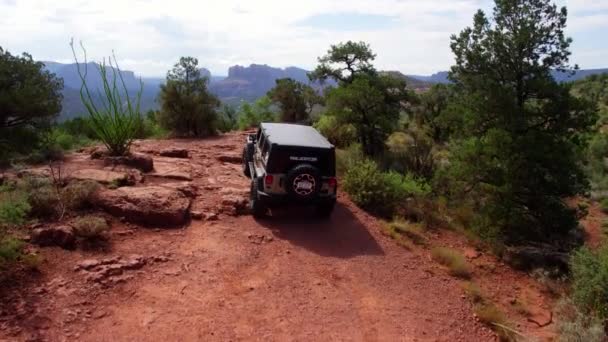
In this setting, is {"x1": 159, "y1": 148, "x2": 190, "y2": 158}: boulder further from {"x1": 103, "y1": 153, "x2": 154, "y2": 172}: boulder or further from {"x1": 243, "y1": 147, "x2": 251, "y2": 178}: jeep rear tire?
{"x1": 243, "y1": 147, "x2": 251, "y2": 178}: jeep rear tire

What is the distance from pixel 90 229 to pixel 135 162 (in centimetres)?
442

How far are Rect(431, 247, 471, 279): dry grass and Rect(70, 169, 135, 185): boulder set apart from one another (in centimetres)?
731

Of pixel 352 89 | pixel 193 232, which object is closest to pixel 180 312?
pixel 193 232

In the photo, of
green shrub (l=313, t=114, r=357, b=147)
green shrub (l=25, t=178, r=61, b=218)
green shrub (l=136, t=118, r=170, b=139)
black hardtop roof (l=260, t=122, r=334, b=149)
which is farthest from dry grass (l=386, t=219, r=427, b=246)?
green shrub (l=136, t=118, r=170, b=139)

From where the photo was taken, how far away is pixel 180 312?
5.89m

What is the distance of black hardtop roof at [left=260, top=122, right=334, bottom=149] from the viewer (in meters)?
9.06

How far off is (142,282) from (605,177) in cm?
2594

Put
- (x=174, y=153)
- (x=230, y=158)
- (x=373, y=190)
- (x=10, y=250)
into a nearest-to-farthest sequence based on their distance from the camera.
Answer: (x=10, y=250) < (x=373, y=190) < (x=174, y=153) < (x=230, y=158)

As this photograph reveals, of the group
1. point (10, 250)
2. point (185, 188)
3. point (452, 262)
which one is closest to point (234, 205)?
point (185, 188)

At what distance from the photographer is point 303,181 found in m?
8.78

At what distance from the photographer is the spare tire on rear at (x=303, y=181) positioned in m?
8.71

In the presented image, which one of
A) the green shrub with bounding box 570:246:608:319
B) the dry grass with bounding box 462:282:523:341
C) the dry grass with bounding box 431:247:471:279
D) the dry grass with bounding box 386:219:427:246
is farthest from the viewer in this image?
the dry grass with bounding box 386:219:427:246

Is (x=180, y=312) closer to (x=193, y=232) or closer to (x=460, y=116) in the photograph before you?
(x=193, y=232)

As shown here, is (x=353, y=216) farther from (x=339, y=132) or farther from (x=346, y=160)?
(x=339, y=132)
